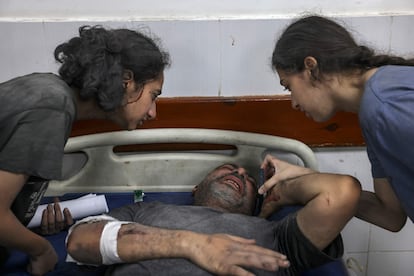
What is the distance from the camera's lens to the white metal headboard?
219cm

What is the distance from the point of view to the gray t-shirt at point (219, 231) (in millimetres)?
1669

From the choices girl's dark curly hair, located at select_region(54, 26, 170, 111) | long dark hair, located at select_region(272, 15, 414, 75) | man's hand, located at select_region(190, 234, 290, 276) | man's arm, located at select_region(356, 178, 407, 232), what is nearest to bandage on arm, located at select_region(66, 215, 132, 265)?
man's hand, located at select_region(190, 234, 290, 276)

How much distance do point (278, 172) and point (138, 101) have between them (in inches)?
24.5

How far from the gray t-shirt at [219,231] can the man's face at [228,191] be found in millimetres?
142

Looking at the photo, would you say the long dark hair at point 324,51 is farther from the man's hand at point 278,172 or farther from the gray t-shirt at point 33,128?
the gray t-shirt at point 33,128

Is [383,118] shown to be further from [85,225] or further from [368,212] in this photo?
[85,225]

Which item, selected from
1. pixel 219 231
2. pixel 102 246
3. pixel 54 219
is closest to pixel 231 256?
pixel 219 231

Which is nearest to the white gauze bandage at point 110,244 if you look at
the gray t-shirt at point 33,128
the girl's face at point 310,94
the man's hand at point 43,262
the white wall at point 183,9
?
the man's hand at point 43,262

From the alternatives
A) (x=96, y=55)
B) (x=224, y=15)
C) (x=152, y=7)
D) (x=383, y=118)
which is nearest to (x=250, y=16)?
(x=224, y=15)

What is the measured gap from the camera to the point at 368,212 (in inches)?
71.0

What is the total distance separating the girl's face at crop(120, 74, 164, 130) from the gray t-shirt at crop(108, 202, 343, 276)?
389 millimetres

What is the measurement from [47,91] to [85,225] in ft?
1.82

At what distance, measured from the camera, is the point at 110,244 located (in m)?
1.62

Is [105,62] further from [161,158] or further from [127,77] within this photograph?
[161,158]
